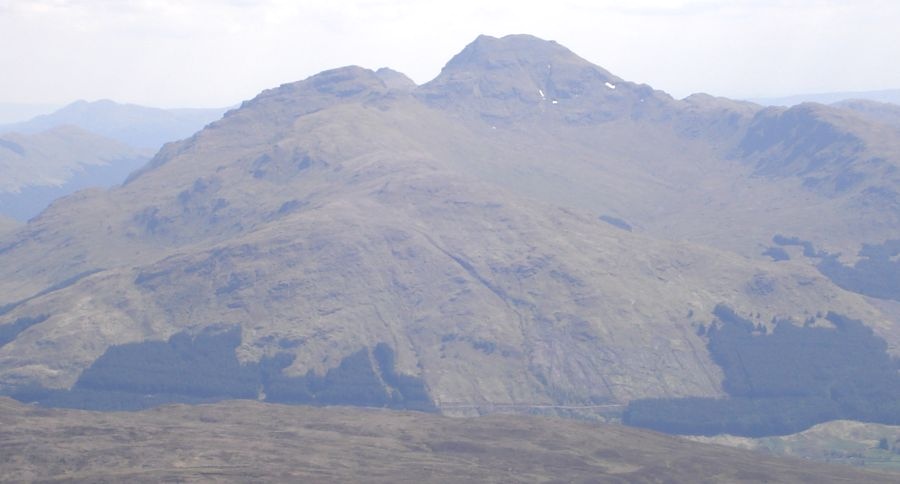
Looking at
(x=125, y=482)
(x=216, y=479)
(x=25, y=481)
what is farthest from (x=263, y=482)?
(x=25, y=481)

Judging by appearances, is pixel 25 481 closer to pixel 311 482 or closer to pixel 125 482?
pixel 125 482

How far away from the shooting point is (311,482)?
7859 inches

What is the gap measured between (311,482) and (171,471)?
24.2 m

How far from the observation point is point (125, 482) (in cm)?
19038

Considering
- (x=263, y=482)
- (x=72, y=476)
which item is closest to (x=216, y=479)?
(x=263, y=482)

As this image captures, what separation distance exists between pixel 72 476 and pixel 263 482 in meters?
32.1

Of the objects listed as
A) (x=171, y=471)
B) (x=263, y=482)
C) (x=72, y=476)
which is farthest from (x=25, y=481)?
(x=263, y=482)

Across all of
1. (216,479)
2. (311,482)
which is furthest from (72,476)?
(311,482)

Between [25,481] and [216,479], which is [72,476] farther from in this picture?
[216,479]

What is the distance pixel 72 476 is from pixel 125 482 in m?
11.4

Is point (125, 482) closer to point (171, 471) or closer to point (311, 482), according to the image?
point (171, 471)

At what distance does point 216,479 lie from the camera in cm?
19638

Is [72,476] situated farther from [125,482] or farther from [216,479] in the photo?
[216,479]

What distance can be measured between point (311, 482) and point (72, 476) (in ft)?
132
